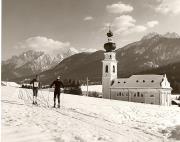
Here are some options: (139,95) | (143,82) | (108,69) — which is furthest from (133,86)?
(108,69)

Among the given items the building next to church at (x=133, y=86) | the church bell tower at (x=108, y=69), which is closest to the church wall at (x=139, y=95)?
the building next to church at (x=133, y=86)

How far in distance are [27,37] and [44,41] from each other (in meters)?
0.91

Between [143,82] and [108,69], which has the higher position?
[108,69]

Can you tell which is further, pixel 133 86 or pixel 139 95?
pixel 133 86

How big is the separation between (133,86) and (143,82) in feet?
5.40

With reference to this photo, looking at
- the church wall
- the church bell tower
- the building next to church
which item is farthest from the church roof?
the church bell tower

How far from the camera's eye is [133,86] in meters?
43.6

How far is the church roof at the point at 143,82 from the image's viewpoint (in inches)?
1665

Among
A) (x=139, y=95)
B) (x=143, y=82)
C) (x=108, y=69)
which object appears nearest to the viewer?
(x=139, y=95)

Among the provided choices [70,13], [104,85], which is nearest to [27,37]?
[70,13]

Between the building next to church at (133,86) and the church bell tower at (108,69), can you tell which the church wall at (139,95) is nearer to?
the building next to church at (133,86)

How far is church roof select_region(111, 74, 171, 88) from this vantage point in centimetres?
4228

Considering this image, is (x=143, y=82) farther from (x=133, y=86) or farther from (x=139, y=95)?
(x=139, y=95)

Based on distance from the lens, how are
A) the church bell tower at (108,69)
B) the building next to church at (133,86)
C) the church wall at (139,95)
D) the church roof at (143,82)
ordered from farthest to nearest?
the church bell tower at (108,69) < the church roof at (143,82) < the building next to church at (133,86) < the church wall at (139,95)
